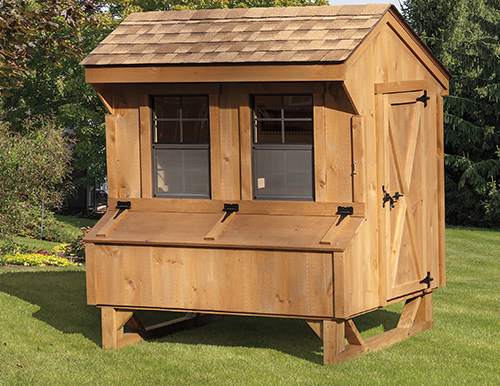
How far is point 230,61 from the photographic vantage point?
6574 mm

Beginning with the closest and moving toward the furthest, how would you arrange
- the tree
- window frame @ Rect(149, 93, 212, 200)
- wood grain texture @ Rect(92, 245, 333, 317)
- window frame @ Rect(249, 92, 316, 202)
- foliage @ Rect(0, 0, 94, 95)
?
wood grain texture @ Rect(92, 245, 333, 317), window frame @ Rect(249, 92, 316, 202), window frame @ Rect(149, 93, 212, 200), foliage @ Rect(0, 0, 94, 95), the tree

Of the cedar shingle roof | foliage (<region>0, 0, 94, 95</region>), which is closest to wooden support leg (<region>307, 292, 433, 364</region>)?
the cedar shingle roof

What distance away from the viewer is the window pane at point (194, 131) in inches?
285

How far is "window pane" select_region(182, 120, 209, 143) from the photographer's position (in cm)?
723

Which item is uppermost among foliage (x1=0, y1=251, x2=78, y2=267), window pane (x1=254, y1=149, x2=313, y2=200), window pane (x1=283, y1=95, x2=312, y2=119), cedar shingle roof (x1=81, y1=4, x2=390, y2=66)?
cedar shingle roof (x1=81, y1=4, x2=390, y2=66)

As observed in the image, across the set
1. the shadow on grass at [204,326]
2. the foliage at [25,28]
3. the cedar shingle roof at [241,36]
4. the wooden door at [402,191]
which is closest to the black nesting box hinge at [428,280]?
the wooden door at [402,191]

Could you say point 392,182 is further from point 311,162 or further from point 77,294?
point 77,294

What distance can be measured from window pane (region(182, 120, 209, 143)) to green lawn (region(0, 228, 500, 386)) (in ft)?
7.75

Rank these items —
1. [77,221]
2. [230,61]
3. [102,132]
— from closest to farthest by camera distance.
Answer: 1. [230,61]
2. [102,132]
3. [77,221]

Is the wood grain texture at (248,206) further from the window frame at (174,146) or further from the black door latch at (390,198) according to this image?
the black door latch at (390,198)

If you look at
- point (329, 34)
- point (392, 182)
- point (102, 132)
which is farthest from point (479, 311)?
point (102, 132)

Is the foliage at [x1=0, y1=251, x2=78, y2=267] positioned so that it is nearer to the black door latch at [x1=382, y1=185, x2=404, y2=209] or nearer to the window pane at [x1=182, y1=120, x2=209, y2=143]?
the window pane at [x1=182, y1=120, x2=209, y2=143]

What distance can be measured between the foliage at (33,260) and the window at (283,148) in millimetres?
7232

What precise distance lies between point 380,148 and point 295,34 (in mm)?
1512
